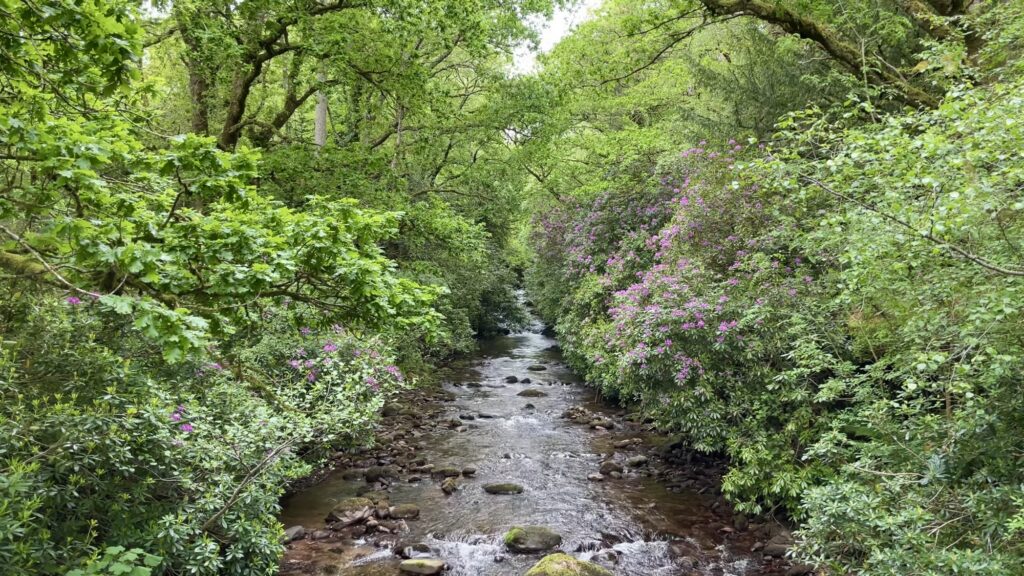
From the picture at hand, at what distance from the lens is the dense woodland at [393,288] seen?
3.58 meters

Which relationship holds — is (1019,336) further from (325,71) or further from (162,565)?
(325,71)

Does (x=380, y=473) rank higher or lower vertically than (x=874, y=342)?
lower

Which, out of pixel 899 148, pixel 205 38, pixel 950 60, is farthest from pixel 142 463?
pixel 950 60

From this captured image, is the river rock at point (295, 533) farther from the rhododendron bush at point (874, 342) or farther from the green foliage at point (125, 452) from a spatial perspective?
the rhododendron bush at point (874, 342)

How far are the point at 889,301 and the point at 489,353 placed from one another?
17.6 metres

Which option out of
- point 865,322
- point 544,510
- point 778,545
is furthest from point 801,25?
point 544,510

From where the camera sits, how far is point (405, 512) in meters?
8.03

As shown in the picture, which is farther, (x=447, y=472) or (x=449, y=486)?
(x=447, y=472)

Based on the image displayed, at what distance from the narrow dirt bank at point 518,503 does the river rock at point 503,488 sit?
0.02 metres

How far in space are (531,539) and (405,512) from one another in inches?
78.6

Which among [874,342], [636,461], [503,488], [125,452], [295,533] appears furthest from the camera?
[636,461]

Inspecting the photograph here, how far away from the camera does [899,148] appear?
14.1 ft

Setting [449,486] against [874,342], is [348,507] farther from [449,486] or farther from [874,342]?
[874,342]

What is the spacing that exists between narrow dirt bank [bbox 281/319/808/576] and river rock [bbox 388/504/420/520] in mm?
21
